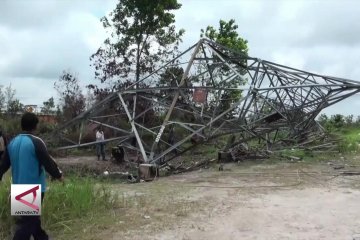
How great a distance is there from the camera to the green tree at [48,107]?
2559cm

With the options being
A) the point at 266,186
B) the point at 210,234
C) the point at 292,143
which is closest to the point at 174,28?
the point at 292,143

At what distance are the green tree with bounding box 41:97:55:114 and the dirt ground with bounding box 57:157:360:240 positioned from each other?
15.7m

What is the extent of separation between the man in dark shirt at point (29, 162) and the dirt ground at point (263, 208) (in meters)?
1.23

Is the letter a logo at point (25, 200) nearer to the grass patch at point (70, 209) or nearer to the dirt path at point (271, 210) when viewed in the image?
the grass patch at point (70, 209)

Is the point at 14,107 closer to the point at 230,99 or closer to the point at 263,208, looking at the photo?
the point at 230,99

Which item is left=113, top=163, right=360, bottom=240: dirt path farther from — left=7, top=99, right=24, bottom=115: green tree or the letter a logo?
left=7, top=99, right=24, bottom=115: green tree

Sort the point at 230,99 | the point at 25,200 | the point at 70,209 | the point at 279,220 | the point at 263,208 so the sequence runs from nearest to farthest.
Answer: the point at 25,200
the point at 70,209
the point at 279,220
the point at 263,208
the point at 230,99

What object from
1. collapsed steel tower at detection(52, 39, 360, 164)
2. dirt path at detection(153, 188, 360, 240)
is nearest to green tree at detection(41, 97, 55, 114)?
collapsed steel tower at detection(52, 39, 360, 164)

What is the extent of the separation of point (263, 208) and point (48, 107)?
20414 mm

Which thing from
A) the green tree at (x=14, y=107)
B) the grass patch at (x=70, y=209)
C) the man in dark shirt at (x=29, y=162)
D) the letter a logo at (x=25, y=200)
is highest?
the green tree at (x=14, y=107)

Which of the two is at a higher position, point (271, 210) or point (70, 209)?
point (70, 209)

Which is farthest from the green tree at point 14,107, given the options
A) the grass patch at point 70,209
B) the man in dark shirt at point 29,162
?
the man in dark shirt at point 29,162

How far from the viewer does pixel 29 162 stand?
15.7 ft

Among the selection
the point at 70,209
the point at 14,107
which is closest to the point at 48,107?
the point at 14,107
